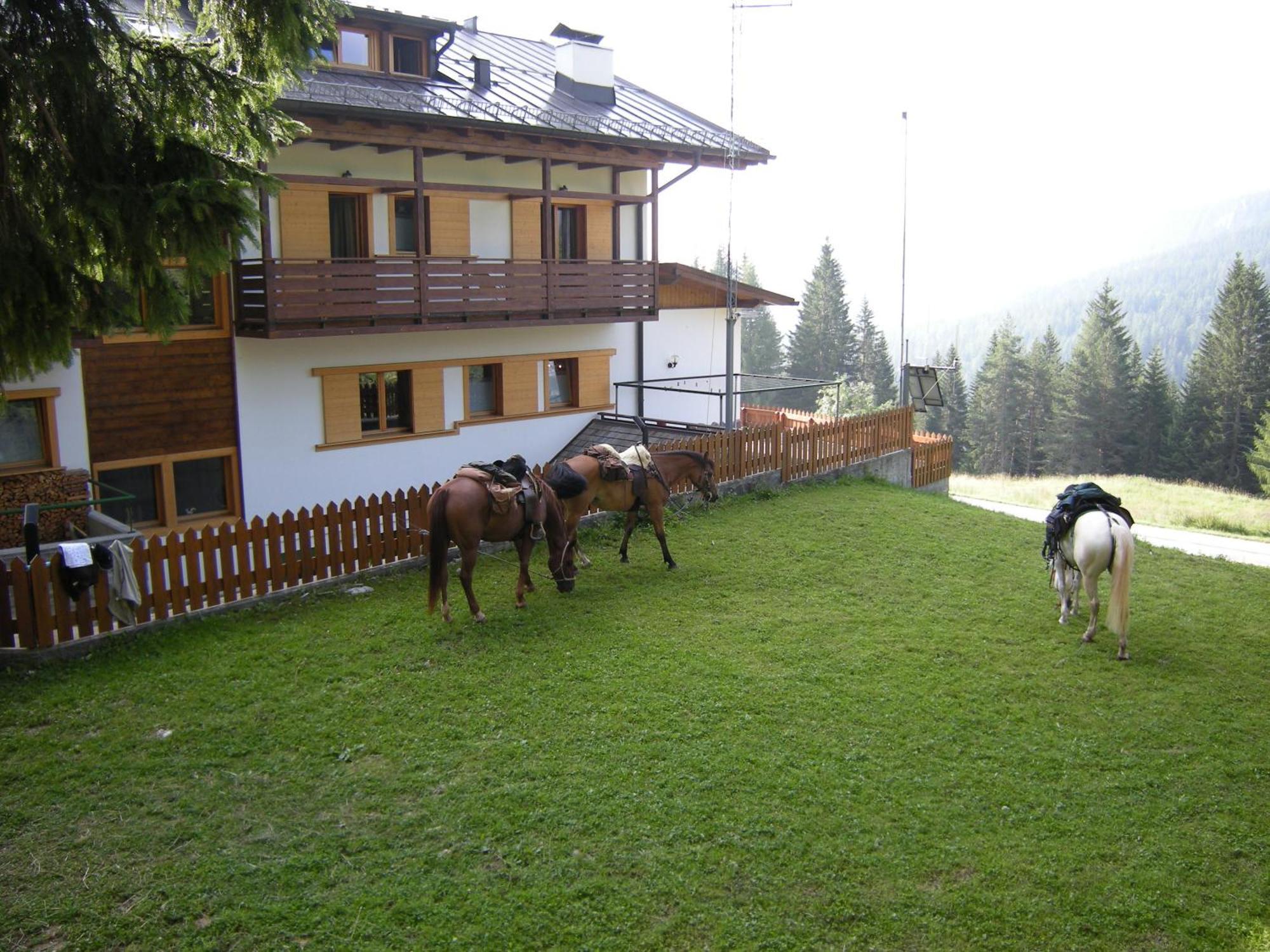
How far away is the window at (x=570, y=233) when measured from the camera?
877 inches

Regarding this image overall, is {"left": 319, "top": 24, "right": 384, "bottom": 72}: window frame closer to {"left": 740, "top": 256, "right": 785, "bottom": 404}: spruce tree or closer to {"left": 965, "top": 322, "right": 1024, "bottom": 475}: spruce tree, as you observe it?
{"left": 740, "top": 256, "right": 785, "bottom": 404}: spruce tree

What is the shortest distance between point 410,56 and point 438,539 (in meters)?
13.5

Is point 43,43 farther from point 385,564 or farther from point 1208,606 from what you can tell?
point 1208,606

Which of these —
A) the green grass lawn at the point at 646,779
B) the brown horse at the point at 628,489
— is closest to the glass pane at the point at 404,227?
the brown horse at the point at 628,489

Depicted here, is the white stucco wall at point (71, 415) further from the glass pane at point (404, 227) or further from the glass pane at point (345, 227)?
the glass pane at point (404, 227)

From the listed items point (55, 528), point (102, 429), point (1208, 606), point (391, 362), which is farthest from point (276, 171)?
point (1208, 606)

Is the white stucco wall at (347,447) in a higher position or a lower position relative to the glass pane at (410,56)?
lower

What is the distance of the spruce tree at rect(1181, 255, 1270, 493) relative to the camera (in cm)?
6862

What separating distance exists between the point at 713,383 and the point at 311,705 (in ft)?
61.5

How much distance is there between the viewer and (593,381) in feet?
74.4

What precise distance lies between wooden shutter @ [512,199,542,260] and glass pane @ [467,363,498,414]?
255 cm

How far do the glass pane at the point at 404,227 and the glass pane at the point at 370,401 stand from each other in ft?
8.32

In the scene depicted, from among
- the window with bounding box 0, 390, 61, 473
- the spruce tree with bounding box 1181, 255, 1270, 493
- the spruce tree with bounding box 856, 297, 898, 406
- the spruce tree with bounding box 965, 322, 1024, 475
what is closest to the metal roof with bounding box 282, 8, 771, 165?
the window with bounding box 0, 390, 61, 473

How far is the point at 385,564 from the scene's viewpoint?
13.5 metres
